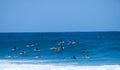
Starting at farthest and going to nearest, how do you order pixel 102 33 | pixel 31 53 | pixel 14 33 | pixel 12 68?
pixel 14 33, pixel 102 33, pixel 31 53, pixel 12 68

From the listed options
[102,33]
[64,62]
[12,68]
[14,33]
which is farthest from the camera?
[14,33]

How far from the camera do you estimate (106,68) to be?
1165 cm

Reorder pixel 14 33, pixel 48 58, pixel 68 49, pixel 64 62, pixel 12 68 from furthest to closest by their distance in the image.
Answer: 1. pixel 14 33
2. pixel 68 49
3. pixel 48 58
4. pixel 64 62
5. pixel 12 68

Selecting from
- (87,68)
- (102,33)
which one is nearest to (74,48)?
(87,68)

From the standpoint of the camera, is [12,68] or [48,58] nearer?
[12,68]

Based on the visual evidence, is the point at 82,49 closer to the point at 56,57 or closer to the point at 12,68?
the point at 56,57

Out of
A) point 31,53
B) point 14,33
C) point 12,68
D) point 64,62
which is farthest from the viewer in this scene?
point 14,33

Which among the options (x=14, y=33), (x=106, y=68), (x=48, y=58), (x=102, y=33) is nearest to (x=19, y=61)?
(x=48, y=58)

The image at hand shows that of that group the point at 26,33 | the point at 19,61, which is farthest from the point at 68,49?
the point at 26,33

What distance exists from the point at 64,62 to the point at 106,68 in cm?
310

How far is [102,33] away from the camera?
116 ft

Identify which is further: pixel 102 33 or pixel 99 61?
pixel 102 33

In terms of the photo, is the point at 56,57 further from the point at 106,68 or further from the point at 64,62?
the point at 106,68

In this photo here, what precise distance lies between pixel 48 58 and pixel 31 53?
206 cm
